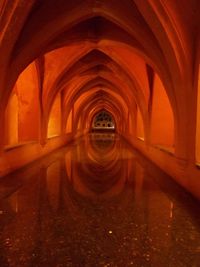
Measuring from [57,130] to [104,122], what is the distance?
2257 cm

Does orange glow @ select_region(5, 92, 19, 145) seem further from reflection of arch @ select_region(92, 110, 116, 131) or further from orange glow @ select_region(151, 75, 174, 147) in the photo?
reflection of arch @ select_region(92, 110, 116, 131)

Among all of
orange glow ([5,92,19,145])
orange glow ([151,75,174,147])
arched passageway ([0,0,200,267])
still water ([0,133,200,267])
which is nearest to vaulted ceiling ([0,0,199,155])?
arched passageway ([0,0,200,267])

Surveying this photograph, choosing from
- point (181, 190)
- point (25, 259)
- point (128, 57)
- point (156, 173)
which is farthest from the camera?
point (128, 57)

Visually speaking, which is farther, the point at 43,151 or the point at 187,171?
the point at 43,151

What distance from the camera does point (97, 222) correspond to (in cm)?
309

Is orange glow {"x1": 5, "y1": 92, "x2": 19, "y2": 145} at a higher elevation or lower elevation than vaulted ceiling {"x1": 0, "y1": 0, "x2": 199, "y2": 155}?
lower

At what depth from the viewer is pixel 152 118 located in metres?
8.21

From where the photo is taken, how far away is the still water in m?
2.27

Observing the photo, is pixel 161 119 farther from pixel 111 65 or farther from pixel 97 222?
pixel 97 222

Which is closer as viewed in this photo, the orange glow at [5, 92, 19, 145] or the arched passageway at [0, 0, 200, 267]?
the arched passageway at [0, 0, 200, 267]

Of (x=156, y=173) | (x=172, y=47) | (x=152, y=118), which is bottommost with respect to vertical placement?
(x=156, y=173)

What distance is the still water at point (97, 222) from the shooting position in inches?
89.3

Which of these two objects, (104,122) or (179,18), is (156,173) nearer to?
(179,18)

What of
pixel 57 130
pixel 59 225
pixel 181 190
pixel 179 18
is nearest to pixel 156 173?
pixel 181 190
